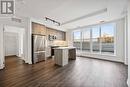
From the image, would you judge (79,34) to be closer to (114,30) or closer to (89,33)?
(89,33)

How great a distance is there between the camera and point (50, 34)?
8664mm

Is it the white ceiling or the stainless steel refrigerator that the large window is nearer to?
the white ceiling

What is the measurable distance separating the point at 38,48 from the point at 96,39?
4.99m

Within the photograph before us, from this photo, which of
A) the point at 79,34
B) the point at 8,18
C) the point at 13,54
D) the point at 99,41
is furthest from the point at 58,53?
the point at 13,54

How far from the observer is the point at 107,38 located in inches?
312

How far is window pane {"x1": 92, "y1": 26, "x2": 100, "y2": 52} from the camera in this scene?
8.51 m

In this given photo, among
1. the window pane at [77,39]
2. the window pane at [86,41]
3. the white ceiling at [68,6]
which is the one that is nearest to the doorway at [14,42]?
the window pane at [77,39]

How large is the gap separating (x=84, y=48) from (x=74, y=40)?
148 centimetres

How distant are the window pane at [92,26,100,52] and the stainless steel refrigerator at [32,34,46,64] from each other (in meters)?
4.46

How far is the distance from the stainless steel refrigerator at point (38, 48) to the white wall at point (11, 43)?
489cm

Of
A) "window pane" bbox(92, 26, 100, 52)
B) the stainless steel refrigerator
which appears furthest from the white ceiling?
"window pane" bbox(92, 26, 100, 52)

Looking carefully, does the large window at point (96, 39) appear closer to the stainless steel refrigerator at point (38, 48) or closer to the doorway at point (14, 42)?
the stainless steel refrigerator at point (38, 48)

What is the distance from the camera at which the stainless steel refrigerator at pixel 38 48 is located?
20.5 ft

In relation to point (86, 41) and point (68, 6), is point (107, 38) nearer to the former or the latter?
point (86, 41)
